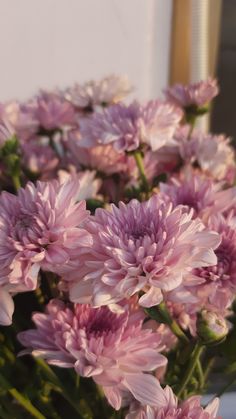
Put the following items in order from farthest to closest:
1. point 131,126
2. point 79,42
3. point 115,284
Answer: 1. point 79,42
2. point 131,126
3. point 115,284

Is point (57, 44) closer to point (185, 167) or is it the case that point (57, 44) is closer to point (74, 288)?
point (185, 167)

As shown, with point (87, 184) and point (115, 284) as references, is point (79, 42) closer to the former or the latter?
point (87, 184)

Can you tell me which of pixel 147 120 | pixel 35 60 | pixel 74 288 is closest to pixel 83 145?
pixel 147 120

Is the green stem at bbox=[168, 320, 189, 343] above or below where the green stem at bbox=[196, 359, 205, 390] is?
above

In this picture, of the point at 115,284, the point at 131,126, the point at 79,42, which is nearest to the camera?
the point at 115,284

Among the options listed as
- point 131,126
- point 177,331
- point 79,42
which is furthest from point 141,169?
point 79,42

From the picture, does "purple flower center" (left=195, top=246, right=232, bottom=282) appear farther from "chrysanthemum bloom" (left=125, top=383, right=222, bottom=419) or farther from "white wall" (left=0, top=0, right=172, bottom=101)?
"white wall" (left=0, top=0, right=172, bottom=101)

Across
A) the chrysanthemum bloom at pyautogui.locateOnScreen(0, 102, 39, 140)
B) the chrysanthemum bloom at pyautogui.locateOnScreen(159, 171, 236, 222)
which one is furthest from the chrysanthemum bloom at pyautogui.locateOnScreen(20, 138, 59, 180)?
the chrysanthemum bloom at pyautogui.locateOnScreen(159, 171, 236, 222)

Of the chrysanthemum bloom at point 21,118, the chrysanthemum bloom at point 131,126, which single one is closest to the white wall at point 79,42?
the chrysanthemum bloom at point 21,118
